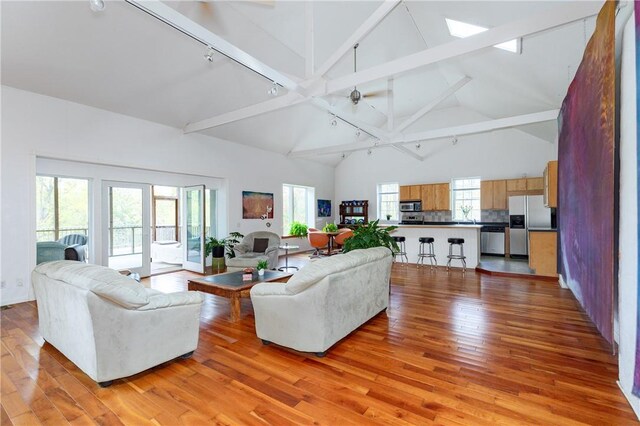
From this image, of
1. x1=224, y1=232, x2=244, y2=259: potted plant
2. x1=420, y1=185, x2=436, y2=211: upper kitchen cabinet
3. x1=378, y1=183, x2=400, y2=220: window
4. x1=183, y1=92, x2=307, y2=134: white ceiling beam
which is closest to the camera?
x1=183, y1=92, x2=307, y2=134: white ceiling beam

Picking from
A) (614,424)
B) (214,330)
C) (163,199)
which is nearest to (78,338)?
(214,330)

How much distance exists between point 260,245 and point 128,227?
8.91 feet

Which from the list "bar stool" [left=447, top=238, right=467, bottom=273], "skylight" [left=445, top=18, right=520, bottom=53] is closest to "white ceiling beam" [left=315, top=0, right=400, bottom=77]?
"skylight" [left=445, top=18, right=520, bottom=53]

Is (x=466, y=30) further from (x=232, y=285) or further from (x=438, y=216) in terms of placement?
(x=438, y=216)

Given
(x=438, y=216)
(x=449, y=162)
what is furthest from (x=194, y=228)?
(x=449, y=162)

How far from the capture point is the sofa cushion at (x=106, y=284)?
213cm

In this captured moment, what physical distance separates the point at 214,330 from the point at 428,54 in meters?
4.20

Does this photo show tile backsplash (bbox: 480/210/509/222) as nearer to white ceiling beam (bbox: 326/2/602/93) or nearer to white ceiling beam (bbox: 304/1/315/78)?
white ceiling beam (bbox: 326/2/602/93)

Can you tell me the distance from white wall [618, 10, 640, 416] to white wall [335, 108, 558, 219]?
688cm

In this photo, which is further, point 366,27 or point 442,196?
point 442,196

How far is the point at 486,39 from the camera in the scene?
125 inches

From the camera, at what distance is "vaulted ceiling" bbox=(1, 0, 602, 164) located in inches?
134

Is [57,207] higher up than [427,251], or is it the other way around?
[57,207]

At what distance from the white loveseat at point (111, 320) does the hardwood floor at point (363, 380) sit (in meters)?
0.17
